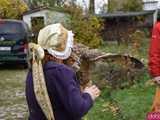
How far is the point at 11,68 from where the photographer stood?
64.6 ft

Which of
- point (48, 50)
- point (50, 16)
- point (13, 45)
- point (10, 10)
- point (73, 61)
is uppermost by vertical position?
point (48, 50)

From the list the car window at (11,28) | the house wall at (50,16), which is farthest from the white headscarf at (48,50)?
the house wall at (50,16)

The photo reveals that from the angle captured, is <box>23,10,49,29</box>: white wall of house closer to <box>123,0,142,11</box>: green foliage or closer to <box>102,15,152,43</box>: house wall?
<box>102,15,152,43</box>: house wall

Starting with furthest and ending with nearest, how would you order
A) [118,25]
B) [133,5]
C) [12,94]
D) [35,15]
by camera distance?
[133,5], [118,25], [35,15], [12,94]

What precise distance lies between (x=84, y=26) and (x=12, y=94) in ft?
38.3

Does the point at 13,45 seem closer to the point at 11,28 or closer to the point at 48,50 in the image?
the point at 11,28

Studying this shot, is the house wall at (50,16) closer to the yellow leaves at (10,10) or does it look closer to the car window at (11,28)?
the yellow leaves at (10,10)

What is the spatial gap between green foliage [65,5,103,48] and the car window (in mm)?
4326

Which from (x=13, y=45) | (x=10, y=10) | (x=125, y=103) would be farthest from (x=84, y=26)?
(x=125, y=103)

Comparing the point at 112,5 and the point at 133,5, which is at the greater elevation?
the point at 133,5

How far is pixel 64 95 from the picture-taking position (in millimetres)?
4023

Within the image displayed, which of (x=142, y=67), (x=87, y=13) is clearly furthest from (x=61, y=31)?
(x=87, y=13)

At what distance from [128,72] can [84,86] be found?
8009 millimetres

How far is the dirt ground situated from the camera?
10.8 metres
